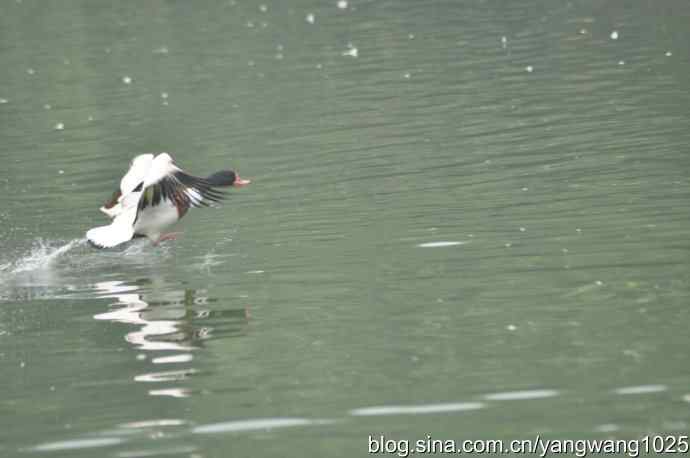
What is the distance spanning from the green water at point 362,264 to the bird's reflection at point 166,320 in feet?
0.11

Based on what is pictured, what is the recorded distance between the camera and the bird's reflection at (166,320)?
9484mm

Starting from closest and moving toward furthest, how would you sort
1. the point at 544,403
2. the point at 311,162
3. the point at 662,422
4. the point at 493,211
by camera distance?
the point at 662,422 → the point at 544,403 → the point at 493,211 → the point at 311,162

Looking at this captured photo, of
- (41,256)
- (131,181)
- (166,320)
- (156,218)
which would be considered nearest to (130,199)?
(131,181)

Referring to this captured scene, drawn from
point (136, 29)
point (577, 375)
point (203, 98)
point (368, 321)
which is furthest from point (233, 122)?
point (136, 29)

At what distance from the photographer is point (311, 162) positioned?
17.5 metres

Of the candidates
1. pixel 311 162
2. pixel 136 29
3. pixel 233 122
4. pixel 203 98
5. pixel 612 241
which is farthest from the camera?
pixel 136 29

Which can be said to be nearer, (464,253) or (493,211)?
(464,253)

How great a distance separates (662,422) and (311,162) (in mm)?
10271

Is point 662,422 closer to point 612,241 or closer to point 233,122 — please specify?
point 612,241

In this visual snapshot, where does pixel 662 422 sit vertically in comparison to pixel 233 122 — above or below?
below

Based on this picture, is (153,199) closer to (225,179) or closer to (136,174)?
(136,174)

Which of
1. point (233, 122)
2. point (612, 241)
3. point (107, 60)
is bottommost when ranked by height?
point (612, 241)

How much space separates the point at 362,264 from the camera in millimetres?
12016

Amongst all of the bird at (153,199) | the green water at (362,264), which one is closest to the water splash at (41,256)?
the green water at (362,264)
